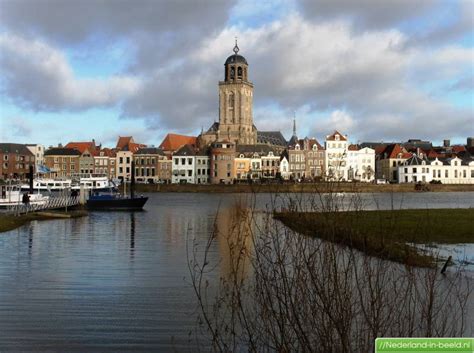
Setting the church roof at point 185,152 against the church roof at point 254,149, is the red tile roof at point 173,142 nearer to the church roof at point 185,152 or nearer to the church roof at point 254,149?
the church roof at point 185,152

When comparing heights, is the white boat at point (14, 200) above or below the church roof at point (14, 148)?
below

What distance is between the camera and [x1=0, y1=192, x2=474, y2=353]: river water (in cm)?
1102

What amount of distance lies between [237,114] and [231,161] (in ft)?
79.1

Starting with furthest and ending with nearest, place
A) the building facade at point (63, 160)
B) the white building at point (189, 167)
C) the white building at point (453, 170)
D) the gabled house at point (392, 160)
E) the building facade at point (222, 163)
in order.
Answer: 1. the building facade at point (63, 160)
2. the gabled house at point (392, 160)
3. the white building at point (189, 167)
4. the white building at point (453, 170)
5. the building facade at point (222, 163)

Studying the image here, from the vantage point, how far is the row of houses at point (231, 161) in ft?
418

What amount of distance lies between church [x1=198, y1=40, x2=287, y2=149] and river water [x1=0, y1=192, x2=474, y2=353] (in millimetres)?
120137

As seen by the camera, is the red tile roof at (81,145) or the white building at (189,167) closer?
the white building at (189,167)

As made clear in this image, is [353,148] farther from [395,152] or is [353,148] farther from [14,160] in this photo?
[14,160]

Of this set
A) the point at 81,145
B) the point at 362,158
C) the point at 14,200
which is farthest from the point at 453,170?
the point at 14,200

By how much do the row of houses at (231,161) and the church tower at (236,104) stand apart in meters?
9.86

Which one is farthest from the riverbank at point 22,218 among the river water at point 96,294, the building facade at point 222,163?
the building facade at point 222,163

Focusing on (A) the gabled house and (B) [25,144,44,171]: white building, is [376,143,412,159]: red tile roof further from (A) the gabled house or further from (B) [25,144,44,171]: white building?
(B) [25,144,44,171]: white building

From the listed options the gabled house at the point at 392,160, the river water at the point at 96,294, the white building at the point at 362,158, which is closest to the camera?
the river water at the point at 96,294

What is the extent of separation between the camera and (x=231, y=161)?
130125 mm
